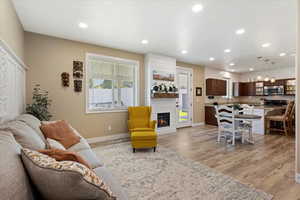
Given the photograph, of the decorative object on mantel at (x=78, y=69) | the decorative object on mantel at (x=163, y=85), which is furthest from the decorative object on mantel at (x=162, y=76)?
the decorative object on mantel at (x=78, y=69)

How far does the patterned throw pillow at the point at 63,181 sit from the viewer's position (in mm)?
730

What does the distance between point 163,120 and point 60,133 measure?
3.51 m

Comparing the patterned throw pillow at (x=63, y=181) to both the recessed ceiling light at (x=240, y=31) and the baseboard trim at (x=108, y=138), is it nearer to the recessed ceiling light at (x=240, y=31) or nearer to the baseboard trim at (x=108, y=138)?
the baseboard trim at (x=108, y=138)

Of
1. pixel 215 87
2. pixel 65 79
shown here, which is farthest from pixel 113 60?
pixel 215 87

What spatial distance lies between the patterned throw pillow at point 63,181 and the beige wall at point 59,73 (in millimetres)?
3163

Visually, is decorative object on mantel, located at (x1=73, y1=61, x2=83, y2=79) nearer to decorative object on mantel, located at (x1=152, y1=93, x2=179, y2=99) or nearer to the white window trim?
the white window trim

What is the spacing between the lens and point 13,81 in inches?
93.8

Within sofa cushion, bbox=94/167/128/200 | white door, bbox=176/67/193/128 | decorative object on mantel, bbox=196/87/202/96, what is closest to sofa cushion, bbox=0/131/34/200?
sofa cushion, bbox=94/167/128/200

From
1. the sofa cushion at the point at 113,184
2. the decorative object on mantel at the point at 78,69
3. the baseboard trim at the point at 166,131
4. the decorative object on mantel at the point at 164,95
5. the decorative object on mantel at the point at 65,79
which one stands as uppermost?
the decorative object on mantel at the point at 78,69

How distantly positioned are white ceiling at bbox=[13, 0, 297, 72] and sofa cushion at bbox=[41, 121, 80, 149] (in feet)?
6.15

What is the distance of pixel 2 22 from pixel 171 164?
324 centimetres

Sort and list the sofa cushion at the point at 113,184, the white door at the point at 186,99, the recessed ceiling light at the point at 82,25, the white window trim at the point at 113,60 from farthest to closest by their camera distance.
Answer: the white door at the point at 186,99 < the white window trim at the point at 113,60 < the recessed ceiling light at the point at 82,25 < the sofa cushion at the point at 113,184

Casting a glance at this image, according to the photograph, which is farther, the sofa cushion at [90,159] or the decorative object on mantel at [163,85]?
the decorative object on mantel at [163,85]

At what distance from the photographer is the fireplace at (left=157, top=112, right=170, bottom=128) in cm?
501
